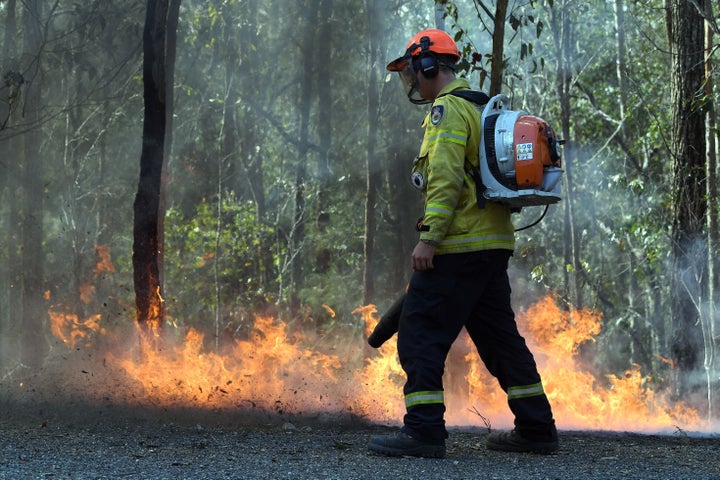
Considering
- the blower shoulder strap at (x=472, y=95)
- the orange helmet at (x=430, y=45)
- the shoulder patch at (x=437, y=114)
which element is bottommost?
the shoulder patch at (x=437, y=114)

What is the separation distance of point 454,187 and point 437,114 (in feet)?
1.32

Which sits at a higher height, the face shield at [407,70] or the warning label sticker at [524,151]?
the face shield at [407,70]

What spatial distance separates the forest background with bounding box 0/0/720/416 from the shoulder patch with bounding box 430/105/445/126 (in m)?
8.01

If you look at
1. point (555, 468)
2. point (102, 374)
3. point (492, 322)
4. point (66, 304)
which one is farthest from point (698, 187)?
point (66, 304)

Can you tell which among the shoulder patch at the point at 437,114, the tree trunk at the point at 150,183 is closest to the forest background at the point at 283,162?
the tree trunk at the point at 150,183

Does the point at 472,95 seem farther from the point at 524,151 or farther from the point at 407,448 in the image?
the point at 407,448

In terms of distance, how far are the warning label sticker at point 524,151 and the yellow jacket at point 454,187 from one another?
0.26 metres

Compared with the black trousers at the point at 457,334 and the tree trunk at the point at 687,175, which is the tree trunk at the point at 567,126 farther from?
the black trousers at the point at 457,334

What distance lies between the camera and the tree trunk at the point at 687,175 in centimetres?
831

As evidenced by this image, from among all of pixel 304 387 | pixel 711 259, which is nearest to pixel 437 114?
pixel 304 387

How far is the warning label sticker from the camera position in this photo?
437 cm

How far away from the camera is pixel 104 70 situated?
42.6 ft

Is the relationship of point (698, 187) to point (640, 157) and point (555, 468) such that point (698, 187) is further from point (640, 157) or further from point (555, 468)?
point (640, 157)

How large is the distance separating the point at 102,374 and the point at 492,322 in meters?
3.19
